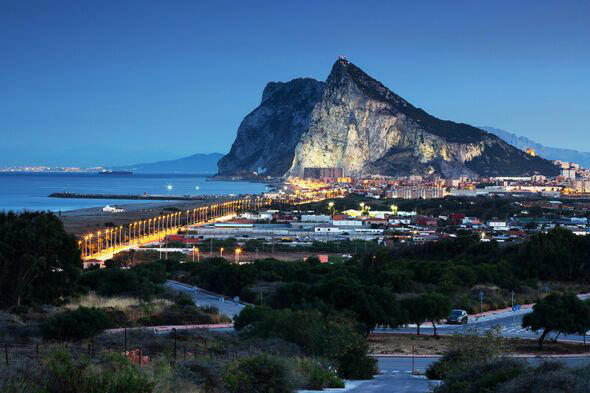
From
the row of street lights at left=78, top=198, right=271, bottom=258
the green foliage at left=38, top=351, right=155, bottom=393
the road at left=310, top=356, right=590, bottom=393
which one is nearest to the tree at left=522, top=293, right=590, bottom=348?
the road at left=310, top=356, right=590, bottom=393

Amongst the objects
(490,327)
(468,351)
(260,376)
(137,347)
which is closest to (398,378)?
(468,351)

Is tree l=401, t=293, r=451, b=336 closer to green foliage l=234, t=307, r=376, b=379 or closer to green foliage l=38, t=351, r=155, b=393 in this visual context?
green foliage l=234, t=307, r=376, b=379

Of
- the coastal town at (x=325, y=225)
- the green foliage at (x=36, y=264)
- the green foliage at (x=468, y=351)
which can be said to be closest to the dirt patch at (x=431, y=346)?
the green foliage at (x=468, y=351)

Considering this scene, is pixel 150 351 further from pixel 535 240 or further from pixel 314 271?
pixel 535 240

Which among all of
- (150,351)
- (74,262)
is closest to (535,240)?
(74,262)

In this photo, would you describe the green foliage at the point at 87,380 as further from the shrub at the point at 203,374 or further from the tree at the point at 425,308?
the tree at the point at 425,308
